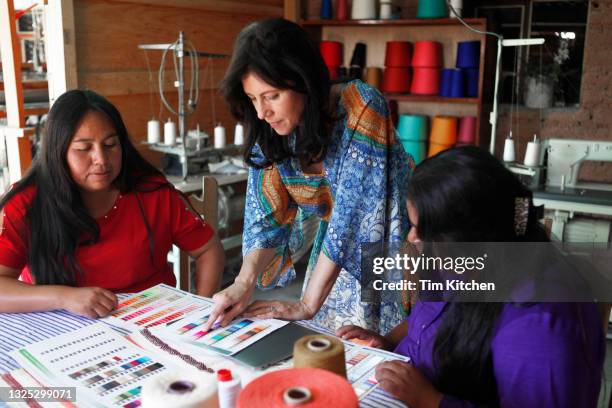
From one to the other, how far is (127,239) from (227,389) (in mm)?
923

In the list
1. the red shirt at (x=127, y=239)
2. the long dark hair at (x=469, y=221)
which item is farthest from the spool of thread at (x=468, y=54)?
the long dark hair at (x=469, y=221)

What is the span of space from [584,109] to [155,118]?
97.9 inches

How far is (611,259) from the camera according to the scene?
7.77ft

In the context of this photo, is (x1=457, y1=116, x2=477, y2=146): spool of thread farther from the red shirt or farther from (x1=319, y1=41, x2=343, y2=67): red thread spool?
the red shirt

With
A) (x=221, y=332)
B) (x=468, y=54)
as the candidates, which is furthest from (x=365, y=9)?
(x=221, y=332)

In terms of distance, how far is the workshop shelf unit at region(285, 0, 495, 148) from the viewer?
361 centimetres

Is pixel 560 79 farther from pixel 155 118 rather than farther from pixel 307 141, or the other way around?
pixel 307 141

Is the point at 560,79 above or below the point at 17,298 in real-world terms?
above

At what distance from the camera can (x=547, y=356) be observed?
0.93 meters

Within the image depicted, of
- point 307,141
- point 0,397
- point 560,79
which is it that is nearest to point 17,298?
point 0,397

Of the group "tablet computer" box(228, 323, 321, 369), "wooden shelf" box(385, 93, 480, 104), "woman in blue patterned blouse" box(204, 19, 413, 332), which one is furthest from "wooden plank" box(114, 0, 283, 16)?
"tablet computer" box(228, 323, 321, 369)

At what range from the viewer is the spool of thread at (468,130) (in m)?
3.60

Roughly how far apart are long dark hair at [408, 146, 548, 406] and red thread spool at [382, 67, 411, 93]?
2809 mm

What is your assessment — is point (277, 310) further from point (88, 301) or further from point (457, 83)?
point (457, 83)
